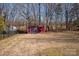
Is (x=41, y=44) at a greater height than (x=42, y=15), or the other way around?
(x=42, y=15)

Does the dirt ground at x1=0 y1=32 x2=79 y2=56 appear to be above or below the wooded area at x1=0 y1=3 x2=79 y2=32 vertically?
below

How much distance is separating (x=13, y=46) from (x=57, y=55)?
0.39m

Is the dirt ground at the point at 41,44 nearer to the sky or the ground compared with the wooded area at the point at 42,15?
nearer to the ground

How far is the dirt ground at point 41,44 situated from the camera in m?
2.24

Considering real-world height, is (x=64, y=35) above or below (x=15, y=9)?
below

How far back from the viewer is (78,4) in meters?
2.25

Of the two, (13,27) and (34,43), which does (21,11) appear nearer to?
(13,27)

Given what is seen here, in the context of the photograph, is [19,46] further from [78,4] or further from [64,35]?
[78,4]

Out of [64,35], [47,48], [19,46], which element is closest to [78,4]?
[64,35]

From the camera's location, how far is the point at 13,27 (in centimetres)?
226

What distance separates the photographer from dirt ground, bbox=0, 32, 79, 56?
2.24m

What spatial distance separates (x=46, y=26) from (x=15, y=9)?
0.31 meters

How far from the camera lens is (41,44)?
225cm

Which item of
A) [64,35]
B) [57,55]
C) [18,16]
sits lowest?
[57,55]
